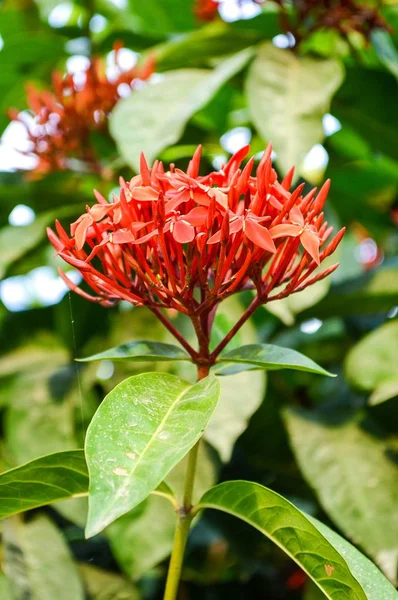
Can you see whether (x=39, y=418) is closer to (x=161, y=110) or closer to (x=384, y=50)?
(x=161, y=110)

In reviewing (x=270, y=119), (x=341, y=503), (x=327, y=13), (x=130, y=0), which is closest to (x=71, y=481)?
(x=341, y=503)

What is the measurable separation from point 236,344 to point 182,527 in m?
0.18

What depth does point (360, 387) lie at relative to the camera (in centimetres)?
99

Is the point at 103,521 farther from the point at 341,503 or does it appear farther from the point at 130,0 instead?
the point at 130,0

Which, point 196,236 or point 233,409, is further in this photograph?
point 233,409

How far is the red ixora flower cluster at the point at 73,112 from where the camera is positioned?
4.17ft

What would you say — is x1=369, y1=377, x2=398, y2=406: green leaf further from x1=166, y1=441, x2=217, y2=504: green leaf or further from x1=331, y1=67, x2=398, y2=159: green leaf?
x1=331, y1=67, x2=398, y2=159: green leaf

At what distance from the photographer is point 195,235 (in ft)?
1.91

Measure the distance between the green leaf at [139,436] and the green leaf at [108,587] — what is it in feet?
1.55

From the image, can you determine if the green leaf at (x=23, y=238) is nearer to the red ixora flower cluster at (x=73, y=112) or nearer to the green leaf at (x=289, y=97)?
the red ixora flower cluster at (x=73, y=112)

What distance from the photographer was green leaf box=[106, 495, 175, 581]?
0.87m

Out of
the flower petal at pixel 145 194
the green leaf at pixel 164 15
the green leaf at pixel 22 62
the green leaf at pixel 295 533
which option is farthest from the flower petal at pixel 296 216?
the green leaf at pixel 164 15

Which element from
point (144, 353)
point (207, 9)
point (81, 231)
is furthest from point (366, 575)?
point (207, 9)

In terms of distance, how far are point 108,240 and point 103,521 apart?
250 mm
